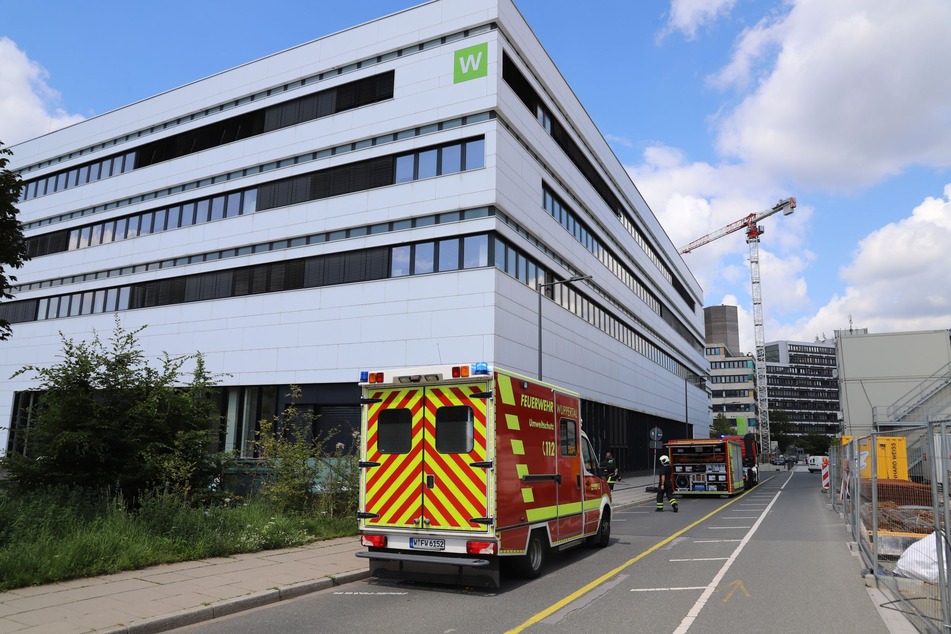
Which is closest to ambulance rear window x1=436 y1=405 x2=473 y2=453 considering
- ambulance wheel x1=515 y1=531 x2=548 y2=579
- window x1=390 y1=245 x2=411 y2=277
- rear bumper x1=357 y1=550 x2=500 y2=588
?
rear bumper x1=357 y1=550 x2=500 y2=588

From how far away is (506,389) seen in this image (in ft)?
30.3

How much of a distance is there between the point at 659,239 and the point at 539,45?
32226 millimetres

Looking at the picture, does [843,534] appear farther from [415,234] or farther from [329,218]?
[329,218]

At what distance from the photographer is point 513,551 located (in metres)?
8.91

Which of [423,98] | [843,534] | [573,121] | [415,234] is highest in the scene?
[573,121]

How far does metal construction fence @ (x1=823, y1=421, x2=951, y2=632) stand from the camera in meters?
5.75

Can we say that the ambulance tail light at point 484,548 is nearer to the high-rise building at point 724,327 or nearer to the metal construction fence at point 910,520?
the metal construction fence at point 910,520

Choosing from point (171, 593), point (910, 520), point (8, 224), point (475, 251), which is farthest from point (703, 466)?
point (8, 224)

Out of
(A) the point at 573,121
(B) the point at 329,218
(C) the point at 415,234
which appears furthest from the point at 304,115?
(A) the point at 573,121

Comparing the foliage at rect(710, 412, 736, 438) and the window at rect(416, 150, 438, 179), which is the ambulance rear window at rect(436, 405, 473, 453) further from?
the foliage at rect(710, 412, 736, 438)

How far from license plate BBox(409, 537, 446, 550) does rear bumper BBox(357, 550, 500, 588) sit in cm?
11

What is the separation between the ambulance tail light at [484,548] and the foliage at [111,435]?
6.07 metres

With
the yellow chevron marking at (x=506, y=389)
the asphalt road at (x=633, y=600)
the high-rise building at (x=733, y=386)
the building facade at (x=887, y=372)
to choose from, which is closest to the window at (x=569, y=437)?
the asphalt road at (x=633, y=600)

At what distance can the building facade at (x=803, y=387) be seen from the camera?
172m
